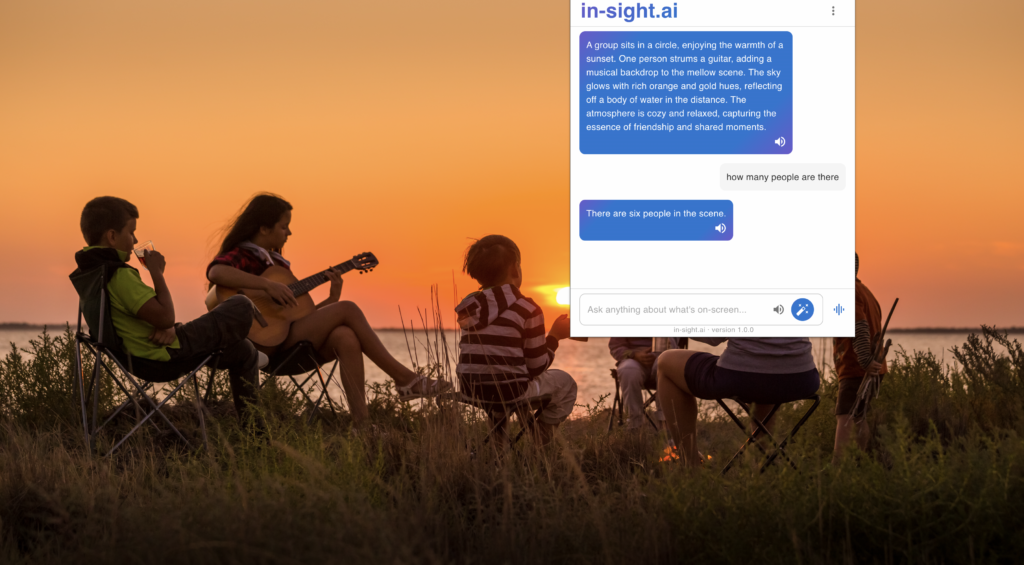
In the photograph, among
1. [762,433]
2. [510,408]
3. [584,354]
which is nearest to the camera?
[762,433]

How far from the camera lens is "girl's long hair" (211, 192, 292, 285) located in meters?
4.72

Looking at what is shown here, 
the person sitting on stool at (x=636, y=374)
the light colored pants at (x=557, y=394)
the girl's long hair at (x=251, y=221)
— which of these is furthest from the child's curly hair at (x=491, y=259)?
the person sitting on stool at (x=636, y=374)

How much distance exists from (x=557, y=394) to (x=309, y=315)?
149 cm

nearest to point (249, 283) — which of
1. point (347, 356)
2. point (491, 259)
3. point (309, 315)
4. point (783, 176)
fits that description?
point (309, 315)

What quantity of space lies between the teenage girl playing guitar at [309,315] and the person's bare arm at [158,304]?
57 centimetres

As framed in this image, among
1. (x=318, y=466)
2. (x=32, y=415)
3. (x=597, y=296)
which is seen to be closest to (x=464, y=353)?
(x=597, y=296)

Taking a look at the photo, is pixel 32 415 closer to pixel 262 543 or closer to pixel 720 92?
pixel 262 543

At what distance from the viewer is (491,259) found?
394cm

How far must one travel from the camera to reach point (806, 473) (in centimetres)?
245

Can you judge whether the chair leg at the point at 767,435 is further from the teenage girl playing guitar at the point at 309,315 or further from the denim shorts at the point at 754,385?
the teenage girl playing guitar at the point at 309,315

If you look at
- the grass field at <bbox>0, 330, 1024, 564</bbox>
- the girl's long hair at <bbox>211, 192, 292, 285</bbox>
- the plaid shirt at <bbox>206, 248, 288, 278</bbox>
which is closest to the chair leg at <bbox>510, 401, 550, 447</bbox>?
the grass field at <bbox>0, 330, 1024, 564</bbox>

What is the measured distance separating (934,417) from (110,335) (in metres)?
4.36

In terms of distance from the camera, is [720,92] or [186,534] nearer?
[186,534]
